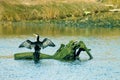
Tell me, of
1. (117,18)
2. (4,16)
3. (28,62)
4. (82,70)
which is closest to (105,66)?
(82,70)

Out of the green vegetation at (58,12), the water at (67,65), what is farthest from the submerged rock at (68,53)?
the green vegetation at (58,12)

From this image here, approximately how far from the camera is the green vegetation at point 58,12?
3374 inches

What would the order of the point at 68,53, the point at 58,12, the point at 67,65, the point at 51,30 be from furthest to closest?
the point at 58,12 < the point at 51,30 < the point at 68,53 < the point at 67,65

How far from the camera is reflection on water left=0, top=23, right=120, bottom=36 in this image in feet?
229

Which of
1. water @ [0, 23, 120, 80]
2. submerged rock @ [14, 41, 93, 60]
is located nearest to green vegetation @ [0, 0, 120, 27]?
water @ [0, 23, 120, 80]

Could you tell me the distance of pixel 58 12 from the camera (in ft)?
292

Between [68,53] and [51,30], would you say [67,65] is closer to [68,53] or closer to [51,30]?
[68,53]

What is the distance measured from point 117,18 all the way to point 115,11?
24.7ft

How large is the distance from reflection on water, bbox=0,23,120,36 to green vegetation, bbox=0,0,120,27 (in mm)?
5215

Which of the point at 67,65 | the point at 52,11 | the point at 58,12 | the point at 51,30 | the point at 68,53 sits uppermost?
the point at 68,53

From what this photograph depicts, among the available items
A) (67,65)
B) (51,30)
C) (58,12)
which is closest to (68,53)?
(67,65)

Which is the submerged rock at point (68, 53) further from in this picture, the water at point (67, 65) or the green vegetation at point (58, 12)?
the green vegetation at point (58, 12)

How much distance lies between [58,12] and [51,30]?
48.5 feet

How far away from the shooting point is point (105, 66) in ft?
144
